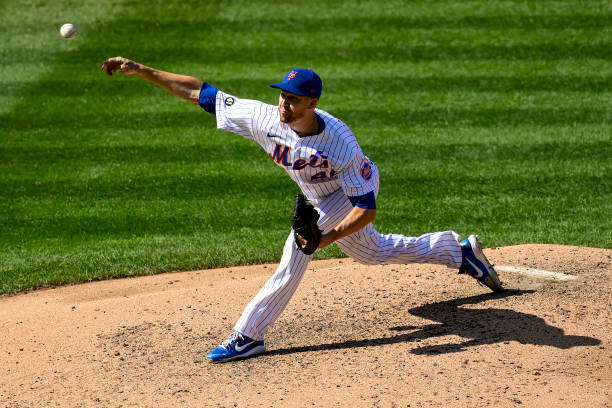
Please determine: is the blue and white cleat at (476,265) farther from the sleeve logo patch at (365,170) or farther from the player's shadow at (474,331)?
the sleeve logo patch at (365,170)

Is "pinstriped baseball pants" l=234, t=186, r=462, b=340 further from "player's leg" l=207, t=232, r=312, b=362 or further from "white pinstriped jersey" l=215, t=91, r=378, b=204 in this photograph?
Answer: "white pinstriped jersey" l=215, t=91, r=378, b=204

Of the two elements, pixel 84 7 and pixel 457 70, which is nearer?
pixel 457 70

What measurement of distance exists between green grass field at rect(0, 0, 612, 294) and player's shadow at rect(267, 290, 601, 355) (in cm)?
188

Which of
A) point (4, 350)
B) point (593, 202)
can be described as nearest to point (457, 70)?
point (593, 202)

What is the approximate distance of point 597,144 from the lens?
9.45 meters

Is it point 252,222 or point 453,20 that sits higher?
point 453,20

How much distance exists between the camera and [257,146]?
9.79m

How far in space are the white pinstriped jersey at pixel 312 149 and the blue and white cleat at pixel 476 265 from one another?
102 centimetres

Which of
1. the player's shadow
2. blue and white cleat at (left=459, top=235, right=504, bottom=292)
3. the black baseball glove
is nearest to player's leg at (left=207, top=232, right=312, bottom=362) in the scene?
the player's shadow

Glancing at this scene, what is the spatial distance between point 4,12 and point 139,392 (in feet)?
34.2

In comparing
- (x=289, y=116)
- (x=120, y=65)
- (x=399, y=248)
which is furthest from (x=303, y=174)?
(x=120, y=65)

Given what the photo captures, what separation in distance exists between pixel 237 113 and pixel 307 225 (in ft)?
3.05

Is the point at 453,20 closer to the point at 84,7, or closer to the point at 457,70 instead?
the point at 457,70

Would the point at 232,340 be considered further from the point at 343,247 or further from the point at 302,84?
the point at 302,84
